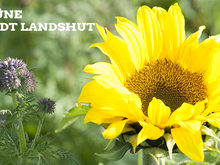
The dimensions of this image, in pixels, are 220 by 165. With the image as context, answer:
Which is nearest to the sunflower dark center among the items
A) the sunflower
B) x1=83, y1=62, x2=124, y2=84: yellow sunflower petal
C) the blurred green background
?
the sunflower

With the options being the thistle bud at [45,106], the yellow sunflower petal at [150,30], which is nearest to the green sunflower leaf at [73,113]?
the thistle bud at [45,106]

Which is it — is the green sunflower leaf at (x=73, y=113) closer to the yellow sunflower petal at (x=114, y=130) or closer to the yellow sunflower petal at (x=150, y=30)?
the yellow sunflower petal at (x=114, y=130)

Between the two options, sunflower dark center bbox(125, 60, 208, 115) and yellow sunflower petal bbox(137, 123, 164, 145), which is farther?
sunflower dark center bbox(125, 60, 208, 115)

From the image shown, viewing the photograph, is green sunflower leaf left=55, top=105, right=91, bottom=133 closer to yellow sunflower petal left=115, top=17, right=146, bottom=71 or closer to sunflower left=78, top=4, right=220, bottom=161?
sunflower left=78, top=4, right=220, bottom=161

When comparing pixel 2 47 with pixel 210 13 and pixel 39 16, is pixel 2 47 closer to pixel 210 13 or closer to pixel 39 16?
pixel 39 16

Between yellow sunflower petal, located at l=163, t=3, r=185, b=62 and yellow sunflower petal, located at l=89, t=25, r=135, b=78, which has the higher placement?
yellow sunflower petal, located at l=163, t=3, r=185, b=62

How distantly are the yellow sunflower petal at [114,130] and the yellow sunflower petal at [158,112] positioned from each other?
0.07 metres

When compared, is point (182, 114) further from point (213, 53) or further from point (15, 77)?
point (15, 77)

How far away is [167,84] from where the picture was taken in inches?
40.7

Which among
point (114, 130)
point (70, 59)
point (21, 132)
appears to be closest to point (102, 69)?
point (114, 130)

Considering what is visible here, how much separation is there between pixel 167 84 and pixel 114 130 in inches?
14.7

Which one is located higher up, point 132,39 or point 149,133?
point 132,39

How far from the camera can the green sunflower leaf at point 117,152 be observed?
75cm

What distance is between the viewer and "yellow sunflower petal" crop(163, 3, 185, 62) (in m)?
0.95
